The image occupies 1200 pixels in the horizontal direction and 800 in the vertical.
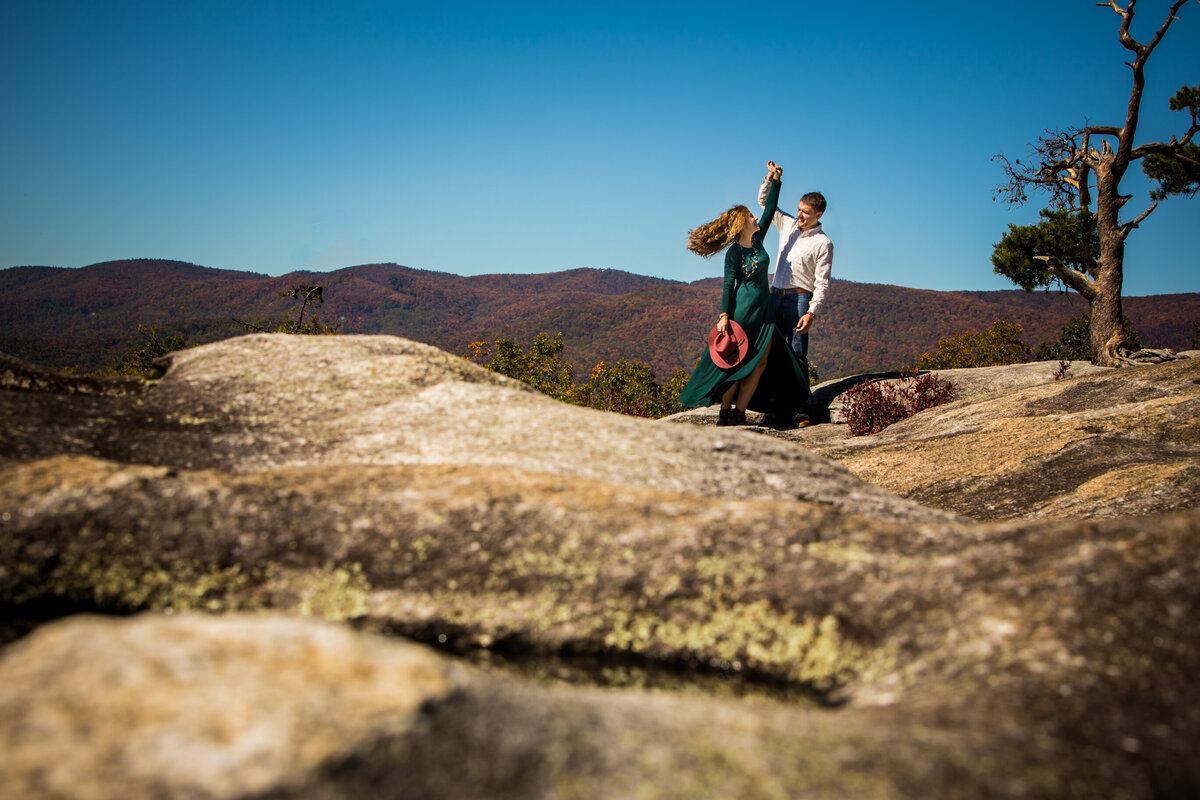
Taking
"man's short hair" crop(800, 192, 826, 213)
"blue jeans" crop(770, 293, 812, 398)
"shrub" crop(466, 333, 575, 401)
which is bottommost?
"shrub" crop(466, 333, 575, 401)

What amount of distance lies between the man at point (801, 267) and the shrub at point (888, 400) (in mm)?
1231

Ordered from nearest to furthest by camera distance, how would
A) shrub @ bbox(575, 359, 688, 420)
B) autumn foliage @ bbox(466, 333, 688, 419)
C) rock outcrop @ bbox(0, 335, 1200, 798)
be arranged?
1. rock outcrop @ bbox(0, 335, 1200, 798)
2. shrub @ bbox(575, 359, 688, 420)
3. autumn foliage @ bbox(466, 333, 688, 419)

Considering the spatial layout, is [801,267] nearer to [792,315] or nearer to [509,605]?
[792,315]

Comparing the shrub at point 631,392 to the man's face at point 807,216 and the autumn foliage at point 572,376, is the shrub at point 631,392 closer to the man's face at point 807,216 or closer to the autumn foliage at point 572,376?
the autumn foliage at point 572,376

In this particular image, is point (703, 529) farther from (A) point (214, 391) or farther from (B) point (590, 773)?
(A) point (214, 391)

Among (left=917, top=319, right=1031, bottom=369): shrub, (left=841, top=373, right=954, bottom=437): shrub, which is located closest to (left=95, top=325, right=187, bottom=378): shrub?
(left=841, top=373, right=954, bottom=437): shrub

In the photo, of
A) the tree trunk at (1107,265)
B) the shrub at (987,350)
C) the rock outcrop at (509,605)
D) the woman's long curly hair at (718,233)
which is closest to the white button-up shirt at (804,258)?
the woman's long curly hair at (718,233)

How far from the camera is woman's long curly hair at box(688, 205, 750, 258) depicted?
36.3 feet

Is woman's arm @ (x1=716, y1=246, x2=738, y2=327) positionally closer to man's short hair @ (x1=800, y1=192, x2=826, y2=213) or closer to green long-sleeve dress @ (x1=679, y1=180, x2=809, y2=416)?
green long-sleeve dress @ (x1=679, y1=180, x2=809, y2=416)

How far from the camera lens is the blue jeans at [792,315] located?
513 inches

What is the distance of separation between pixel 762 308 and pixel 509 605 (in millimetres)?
9512

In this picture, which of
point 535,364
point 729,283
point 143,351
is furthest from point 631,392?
point 143,351

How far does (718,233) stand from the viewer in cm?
1120

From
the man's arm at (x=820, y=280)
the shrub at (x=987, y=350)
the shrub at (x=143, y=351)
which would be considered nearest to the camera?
the man's arm at (x=820, y=280)
